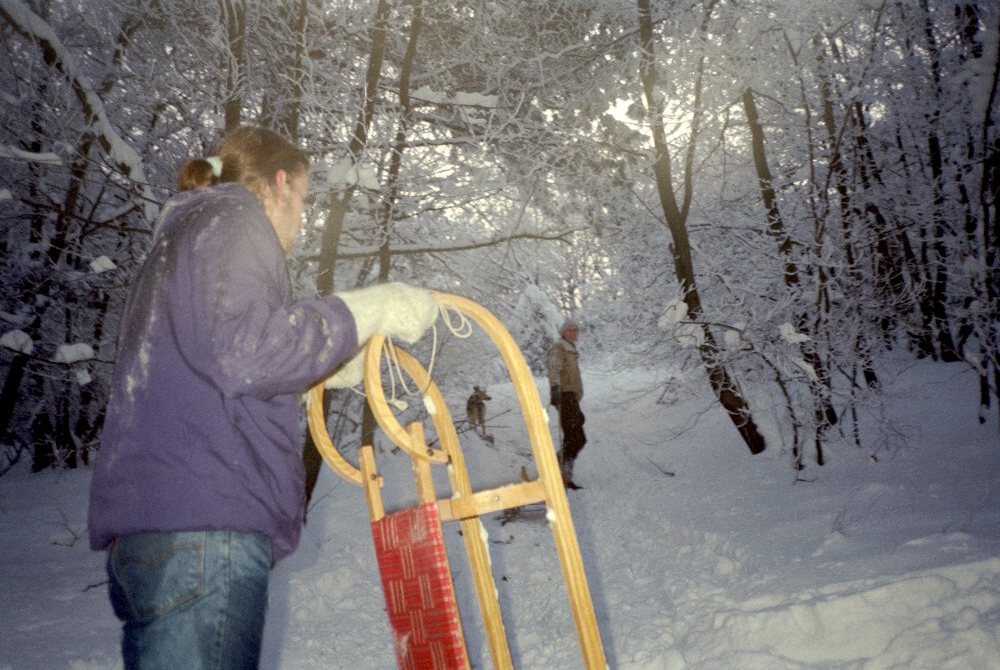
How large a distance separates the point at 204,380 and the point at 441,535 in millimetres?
806

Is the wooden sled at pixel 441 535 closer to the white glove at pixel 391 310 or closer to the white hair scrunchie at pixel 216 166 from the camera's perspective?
the white glove at pixel 391 310

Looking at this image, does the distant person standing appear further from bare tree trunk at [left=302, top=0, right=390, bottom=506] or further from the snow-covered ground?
bare tree trunk at [left=302, top=0, right=390, bottom=506]

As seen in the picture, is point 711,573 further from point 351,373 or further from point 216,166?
point 216,166

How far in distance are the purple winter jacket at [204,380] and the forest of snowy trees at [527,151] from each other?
469 centimetres

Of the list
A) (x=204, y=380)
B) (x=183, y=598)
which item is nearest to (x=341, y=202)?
(x=204, y=380)

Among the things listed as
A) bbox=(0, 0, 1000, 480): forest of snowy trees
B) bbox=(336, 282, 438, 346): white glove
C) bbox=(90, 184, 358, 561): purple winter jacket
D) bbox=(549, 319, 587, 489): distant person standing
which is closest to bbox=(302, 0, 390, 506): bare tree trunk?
bbox=(0, 0, 1000, 480): forest of snowy trees

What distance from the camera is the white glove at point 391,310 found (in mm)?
1843

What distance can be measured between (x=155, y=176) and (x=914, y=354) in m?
15.5

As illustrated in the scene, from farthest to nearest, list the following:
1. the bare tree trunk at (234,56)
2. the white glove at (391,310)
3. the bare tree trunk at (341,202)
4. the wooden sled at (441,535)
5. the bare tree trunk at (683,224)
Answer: the bare tree trunk at (683,224) → the bare tree trunk at (341,202) → the bare tree trunk at (234,56) → the wooden sled at (441,535) → the white glove at (391,310)

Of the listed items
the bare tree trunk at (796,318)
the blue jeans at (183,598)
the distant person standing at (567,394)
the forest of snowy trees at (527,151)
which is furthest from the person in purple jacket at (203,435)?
the distant person standing at (567,394)

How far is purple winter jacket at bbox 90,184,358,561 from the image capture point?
1545mm

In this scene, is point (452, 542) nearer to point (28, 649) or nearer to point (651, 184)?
point (28, 649)

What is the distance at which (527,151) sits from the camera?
858cm

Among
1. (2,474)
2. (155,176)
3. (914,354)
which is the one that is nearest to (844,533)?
(155,176)
